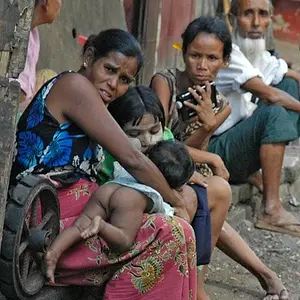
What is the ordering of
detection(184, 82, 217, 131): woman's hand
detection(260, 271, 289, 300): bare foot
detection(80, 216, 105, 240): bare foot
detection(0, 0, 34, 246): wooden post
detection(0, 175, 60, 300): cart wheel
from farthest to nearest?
detection(260, 271, 289, 300): bare foot → detection(184, 82, 217, 131): woman's hand → detection(80, 216, 105, 240): bare foot → detection(0, 175, 60, 300): cart wheel → detection(0, 0, 34, 246): wooden post

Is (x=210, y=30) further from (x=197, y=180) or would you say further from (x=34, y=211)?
(x=34, y=211)

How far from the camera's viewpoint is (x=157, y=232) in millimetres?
3129

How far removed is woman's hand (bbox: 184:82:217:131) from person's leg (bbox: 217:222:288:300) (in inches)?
22.7

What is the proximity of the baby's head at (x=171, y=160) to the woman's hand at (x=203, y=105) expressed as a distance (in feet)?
2.42

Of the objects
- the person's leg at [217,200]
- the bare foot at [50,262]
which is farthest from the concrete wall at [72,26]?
the bare foot at [50,262]

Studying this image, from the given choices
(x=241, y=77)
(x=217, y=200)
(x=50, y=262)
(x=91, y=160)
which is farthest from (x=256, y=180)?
(x=50, y=262)

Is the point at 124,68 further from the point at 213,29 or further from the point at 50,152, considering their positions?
the point at 213,29

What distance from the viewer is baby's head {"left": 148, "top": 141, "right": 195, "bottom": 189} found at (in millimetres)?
3387

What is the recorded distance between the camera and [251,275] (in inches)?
188

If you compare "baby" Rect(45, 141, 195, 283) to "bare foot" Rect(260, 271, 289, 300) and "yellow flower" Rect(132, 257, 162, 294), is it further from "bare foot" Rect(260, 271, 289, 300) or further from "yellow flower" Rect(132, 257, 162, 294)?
"bare foot" Rect(260, 271, 289, 300)

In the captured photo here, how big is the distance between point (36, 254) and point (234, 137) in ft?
8.30

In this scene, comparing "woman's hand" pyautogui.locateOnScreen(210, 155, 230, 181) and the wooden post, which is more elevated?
the wooden post


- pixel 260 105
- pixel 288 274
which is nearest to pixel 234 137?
pixel 260 105

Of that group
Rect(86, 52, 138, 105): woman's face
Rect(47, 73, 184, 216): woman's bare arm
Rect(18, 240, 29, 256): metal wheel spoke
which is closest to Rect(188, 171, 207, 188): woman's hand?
Rect(47, 73, 184, 216): woman's bare arm
